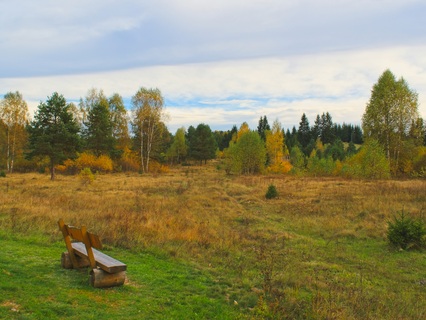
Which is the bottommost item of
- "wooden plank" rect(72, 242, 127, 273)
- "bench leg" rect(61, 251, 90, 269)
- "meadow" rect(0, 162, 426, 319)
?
"meadow" rect(0, 162, 426, 319)

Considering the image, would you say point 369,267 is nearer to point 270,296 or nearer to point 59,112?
point 270,296

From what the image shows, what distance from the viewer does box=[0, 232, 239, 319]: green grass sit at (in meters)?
4.45

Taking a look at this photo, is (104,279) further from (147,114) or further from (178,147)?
(178,147)

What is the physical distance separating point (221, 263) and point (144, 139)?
41.1 metres

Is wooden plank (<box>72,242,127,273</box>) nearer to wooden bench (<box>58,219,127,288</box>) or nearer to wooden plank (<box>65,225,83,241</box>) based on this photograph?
wooden bench (<box>58,219,127,288</box>)

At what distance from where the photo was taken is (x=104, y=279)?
535cm

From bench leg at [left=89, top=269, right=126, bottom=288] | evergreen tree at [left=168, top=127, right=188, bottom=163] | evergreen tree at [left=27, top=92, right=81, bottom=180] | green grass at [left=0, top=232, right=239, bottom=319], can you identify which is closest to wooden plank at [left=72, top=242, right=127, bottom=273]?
bench leg at [left=89, top=269, right=126, bottom=288]

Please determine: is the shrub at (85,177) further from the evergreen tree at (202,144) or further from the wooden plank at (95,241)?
the evergreen tree at (202,144)

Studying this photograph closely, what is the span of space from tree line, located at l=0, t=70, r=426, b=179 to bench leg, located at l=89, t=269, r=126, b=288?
26.2 meters

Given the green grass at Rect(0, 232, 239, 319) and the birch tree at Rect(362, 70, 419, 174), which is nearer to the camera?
the green grass at Rect(0, 232, 239, 319)

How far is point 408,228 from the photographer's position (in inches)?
371

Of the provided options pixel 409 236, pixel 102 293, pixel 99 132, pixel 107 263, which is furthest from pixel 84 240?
pixel 99 132

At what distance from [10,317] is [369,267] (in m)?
7.60

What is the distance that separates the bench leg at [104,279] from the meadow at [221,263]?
0.38 ft
